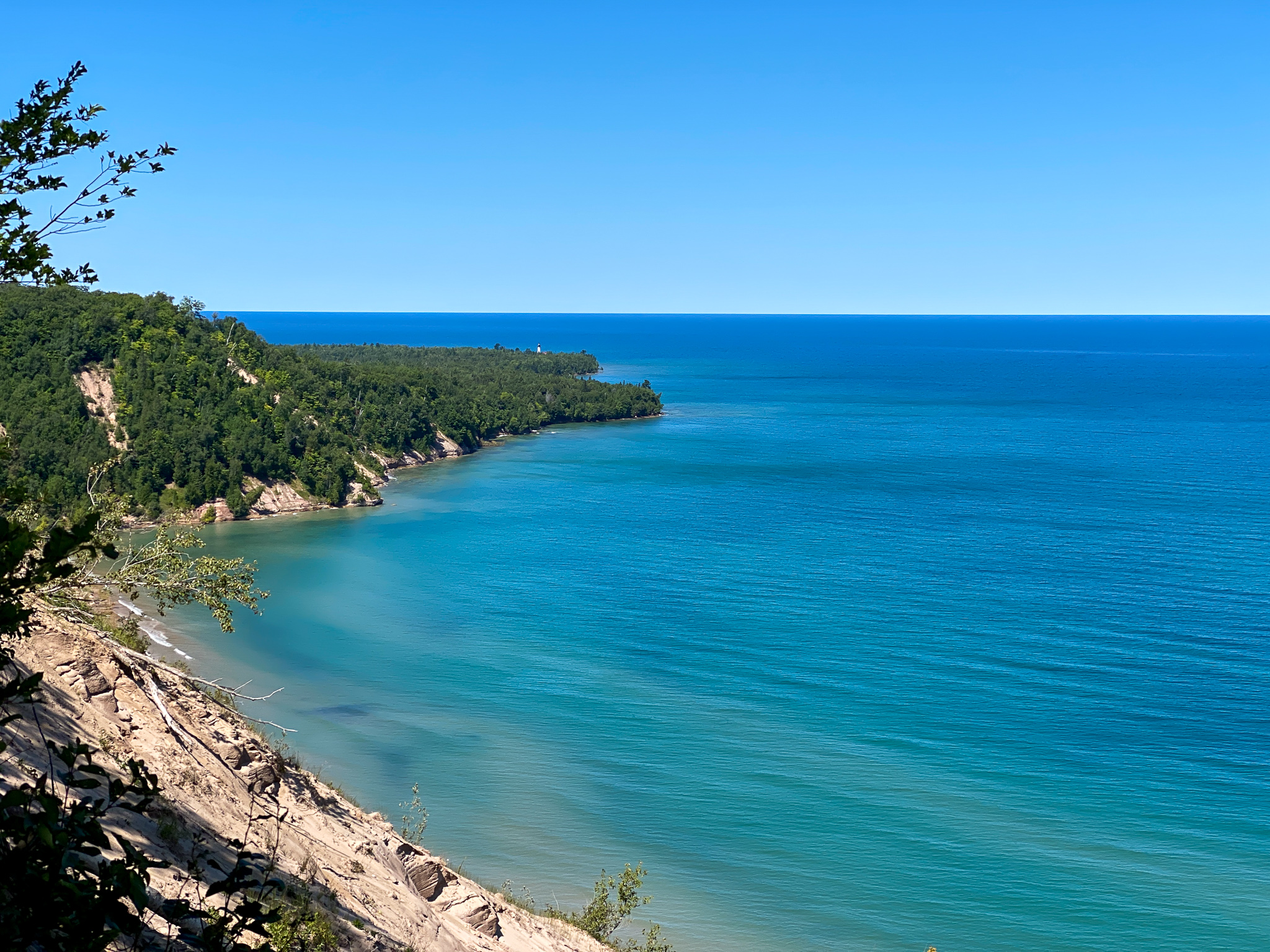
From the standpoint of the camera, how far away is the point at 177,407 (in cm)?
10075

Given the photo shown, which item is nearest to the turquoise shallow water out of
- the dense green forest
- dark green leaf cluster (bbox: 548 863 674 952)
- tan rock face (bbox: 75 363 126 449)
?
dark green leaf cluster (bbox: 548 863 674 952)

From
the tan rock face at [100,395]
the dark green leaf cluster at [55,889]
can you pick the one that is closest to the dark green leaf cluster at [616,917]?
the dark green leaf cluster at [55,889]

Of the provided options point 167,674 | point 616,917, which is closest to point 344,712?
point 616,917

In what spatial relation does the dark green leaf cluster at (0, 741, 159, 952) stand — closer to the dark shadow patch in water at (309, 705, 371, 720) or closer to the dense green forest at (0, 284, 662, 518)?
the dark shadow patch in water at (309, 705, 371, 720)

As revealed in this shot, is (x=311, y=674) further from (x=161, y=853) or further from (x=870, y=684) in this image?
(x=161, y=853)

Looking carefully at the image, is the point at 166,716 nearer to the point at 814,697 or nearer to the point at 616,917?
the point at 616,917

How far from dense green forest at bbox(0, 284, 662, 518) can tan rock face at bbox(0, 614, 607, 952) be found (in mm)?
57731

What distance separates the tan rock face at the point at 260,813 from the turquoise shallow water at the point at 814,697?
9.72m

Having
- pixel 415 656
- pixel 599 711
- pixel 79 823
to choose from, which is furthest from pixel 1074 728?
pixel 79 823

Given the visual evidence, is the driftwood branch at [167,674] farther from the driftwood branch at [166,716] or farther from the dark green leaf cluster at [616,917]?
the dark green leaf cluster at [616,917]

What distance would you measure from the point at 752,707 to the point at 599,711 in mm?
7115

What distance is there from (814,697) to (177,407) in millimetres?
71809

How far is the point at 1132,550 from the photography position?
270 feet

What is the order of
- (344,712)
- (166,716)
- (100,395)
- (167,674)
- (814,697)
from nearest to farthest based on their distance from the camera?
(166,716) < (167,674) < (344,712) < (814,697) < (100,395)
